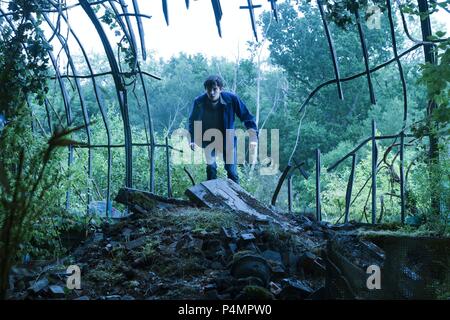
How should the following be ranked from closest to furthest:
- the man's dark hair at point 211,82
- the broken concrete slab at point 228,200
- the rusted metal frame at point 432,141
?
the rusted metal frame at point 432,141, the broken concrete slab at point 228,200, the man's dark hair at point 211,82

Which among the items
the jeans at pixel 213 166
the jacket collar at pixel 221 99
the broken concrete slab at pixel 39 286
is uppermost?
the jacket collar at pixel 221 99

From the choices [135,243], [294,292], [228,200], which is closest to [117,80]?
[228,200]

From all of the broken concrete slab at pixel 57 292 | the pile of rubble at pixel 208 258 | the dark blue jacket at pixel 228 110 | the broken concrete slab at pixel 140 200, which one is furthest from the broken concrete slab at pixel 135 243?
the dark blue jacket at pixel 228 110

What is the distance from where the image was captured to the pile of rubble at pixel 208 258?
3434mm

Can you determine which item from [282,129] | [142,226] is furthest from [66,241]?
[282,129]

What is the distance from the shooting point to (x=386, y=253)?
3.90 m

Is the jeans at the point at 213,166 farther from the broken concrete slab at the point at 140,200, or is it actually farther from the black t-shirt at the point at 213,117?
the broken concrete slab at the point at 140,200

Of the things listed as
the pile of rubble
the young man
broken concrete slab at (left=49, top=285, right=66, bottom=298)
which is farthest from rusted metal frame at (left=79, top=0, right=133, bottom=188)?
broken concrete slab at (left=49, top=285, right=66, bottom=298)

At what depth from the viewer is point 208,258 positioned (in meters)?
4.25

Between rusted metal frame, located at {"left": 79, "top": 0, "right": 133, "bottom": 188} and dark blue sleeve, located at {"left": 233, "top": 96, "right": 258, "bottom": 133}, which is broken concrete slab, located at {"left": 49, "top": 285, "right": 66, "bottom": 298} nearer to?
rusted metal frame, located at {"left": 79, "top": 0, "right": 133, "bottom": 188}

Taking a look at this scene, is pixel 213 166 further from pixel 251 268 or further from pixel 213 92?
pixel 251 268

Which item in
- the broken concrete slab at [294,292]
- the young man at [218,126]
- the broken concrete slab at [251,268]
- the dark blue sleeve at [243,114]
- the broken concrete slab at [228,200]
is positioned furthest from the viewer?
the dark blue sleeve at [243,114]

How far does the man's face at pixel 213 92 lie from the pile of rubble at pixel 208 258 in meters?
1.35
